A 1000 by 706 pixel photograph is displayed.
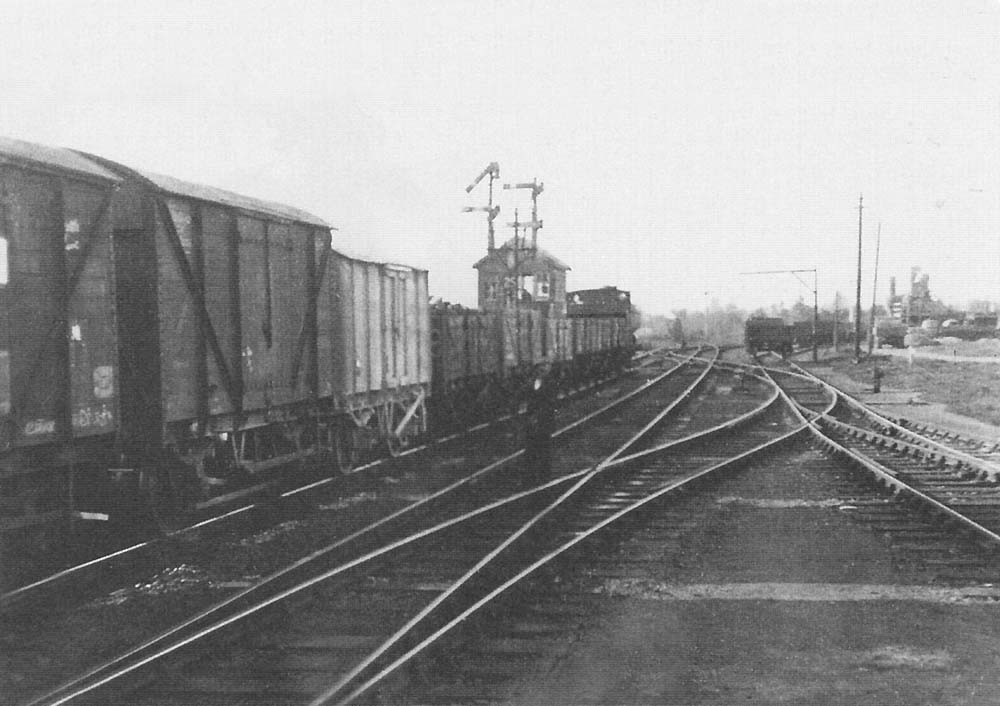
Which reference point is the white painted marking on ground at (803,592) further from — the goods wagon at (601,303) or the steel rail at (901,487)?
the goods wagon at (601,303)

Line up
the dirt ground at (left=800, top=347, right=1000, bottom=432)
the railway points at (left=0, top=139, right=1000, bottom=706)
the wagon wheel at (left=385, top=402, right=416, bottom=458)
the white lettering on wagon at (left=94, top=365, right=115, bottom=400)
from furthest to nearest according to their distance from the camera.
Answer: the dirt ground at (left=800, top=347, right=1000, bottom=432)
the wagon wheel at (left=385, top=402, right=416, bottom=458)
the white lettering on wagon at (left=94, top=365, right=115, bottom=400)
the railway points at (left=0, top=139, right=1000, bottom=706)

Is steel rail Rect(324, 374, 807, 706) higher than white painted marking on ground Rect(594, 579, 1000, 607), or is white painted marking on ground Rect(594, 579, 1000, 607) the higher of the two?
steel rail Rect(324, 374, 807, 706)

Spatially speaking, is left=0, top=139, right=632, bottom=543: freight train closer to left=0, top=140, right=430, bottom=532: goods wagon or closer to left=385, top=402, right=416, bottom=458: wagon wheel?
left=0, top=140, right=430, bottom=532: goods wagon

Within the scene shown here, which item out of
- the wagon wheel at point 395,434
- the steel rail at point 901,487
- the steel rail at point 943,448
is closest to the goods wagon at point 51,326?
the wagon wheel at point 395,434

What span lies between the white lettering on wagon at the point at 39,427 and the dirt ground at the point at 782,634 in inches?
158

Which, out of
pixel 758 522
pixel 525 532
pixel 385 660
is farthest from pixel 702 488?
pixel 385 660

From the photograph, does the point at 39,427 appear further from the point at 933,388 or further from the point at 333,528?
the point at 933,388

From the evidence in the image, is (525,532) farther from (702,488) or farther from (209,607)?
(702,488)

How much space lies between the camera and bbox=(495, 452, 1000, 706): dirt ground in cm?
502

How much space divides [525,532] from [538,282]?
29943 millimetres

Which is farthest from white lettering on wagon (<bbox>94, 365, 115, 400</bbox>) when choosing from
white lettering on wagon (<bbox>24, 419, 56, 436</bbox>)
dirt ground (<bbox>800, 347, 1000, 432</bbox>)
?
dirt ground (<bbox>800, 347, 1000, 432</bbox>)

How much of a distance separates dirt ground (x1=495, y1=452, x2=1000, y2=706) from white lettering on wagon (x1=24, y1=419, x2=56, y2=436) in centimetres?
401

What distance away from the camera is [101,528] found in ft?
28.3

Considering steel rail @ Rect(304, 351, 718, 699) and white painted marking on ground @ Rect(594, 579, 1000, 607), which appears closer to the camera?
steel rail @ Rect(304, 351, 718, 699)
